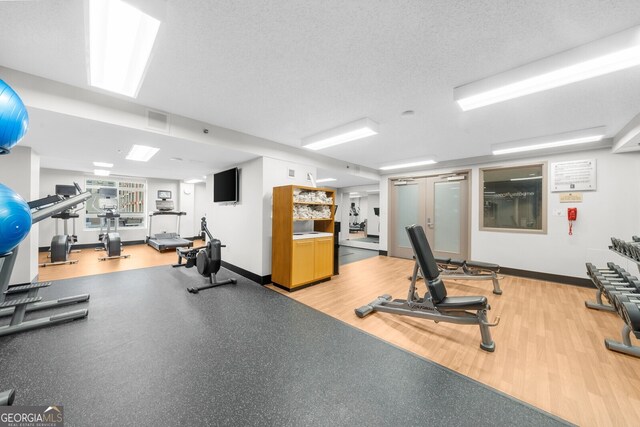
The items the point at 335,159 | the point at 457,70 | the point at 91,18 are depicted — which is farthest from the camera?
the point at 335,159

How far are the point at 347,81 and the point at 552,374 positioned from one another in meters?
3.28

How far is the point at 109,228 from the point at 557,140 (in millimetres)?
11417

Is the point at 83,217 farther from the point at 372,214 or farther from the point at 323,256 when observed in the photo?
the point at 372,214

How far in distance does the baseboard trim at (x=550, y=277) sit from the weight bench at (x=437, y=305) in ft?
11.0

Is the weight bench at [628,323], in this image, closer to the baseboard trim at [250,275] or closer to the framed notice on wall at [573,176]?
the framed notice on wall at [573,176]

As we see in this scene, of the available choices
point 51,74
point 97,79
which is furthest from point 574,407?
point 51,74

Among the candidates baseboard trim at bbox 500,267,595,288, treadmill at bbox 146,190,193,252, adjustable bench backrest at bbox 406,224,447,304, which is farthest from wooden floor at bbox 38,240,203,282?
baseboard trim at bbox 500,267,595,288

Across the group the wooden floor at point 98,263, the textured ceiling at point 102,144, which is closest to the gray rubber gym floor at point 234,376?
the wooden floor at point 98,263

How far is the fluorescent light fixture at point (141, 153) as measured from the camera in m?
4.03

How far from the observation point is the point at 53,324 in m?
2.66

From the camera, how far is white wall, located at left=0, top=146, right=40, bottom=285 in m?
3.49

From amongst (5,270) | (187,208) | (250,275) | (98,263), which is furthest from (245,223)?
(187,208)

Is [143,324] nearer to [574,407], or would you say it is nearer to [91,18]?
[91,18]

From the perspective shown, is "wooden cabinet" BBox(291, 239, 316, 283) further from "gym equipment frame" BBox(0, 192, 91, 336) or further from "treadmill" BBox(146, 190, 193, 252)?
"treadmill" BBox(146, 190, 193, 252)
